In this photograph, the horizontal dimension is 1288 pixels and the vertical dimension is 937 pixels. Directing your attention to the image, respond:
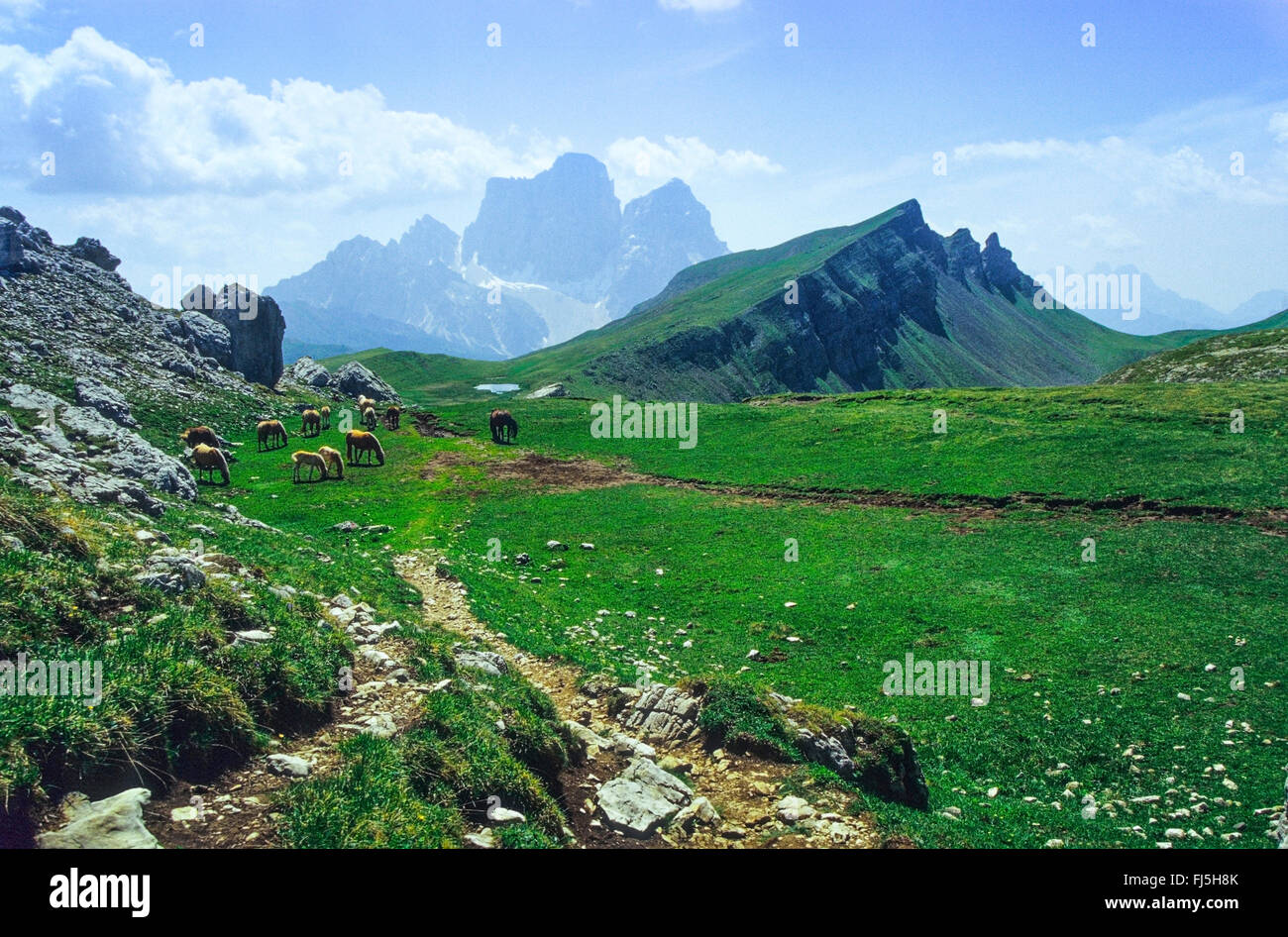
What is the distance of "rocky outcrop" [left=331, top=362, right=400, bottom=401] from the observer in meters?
93.6

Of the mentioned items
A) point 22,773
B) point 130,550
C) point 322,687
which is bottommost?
point 322,687

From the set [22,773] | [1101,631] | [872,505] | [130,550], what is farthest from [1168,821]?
[872,505]

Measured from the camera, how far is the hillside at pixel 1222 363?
256 feet

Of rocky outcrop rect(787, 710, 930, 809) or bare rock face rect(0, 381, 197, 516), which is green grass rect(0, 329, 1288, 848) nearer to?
rocky outcrop rect(787, 710, 930, 809)

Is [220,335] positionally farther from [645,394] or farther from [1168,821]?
[645,394]

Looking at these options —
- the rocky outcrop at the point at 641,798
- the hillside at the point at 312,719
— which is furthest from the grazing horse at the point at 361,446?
the rocky outcrop at the point at 641,798

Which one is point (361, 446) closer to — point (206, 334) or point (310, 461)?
point (310, 461)

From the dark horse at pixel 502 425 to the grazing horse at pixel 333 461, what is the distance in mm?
20409

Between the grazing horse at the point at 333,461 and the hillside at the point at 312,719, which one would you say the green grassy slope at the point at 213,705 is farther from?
the grazing horse at the point at 333,461

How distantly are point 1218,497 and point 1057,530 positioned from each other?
902 centimetres

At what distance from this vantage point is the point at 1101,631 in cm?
2070

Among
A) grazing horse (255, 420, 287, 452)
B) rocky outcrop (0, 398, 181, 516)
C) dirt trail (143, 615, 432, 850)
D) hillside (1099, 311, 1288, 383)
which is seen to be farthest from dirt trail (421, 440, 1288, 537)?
hillside (1099, 311, 1288, 383)
